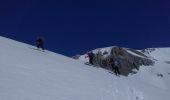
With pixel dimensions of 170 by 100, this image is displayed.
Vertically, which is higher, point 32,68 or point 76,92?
point 32,68

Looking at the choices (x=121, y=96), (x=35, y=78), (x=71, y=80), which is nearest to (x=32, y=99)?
(x=35, y=78)

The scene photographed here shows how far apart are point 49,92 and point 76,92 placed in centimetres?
171

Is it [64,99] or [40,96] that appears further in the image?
[64,99]

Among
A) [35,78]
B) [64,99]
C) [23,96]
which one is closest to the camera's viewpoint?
[23,96]

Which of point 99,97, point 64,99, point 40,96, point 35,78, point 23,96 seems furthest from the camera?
point 99,97

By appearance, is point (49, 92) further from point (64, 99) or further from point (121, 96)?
point (121, 96)

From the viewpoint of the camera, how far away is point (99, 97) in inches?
516

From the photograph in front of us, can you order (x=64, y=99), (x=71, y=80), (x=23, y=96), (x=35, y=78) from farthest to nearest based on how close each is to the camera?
(x=71, y=80), (x=35, y=78), (x=64, y=99), (x=23, y=96)

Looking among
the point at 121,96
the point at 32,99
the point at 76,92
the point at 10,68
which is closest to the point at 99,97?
the point at 76,92

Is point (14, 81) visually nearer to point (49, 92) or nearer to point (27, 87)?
point (27, 87)

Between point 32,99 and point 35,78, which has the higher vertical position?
point 35,78

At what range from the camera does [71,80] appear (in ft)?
47.2

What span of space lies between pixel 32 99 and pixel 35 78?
272cm

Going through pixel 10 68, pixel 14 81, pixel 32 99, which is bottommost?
pixel 32 99
